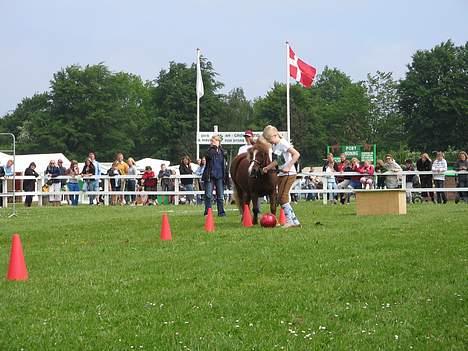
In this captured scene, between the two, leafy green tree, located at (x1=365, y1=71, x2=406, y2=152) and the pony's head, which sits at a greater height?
leafy green tree, located at (x1=365, y1=71, x2=406, y2=152)

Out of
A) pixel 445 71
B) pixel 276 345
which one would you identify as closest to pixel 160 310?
pixel 276 345

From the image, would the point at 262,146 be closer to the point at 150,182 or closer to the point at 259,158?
the point at 259,158

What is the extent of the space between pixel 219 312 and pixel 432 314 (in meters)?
1.75

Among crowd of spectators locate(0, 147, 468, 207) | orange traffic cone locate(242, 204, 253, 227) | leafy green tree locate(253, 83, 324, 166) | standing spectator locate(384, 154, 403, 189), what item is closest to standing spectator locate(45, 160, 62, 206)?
crowd of spectators locate(0, 147, 468, 207)

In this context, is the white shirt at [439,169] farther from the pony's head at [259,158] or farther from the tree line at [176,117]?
the tree line at [176,117]

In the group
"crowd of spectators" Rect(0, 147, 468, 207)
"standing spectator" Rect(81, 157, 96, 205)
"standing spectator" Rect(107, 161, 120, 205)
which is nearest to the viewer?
"crowd of spectators" Rect(0, 147, 468, 207)

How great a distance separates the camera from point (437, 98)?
245 ft

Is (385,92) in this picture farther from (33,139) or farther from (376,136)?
(33,139)

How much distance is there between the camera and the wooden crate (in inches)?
722

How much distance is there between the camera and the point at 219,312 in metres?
6.61

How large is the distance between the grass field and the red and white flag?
920 inches

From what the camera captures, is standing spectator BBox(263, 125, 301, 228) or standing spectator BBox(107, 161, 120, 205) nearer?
standing spectator BBox(263, 125, 301, 228)

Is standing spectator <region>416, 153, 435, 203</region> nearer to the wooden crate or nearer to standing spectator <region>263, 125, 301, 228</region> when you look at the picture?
the wooden crate

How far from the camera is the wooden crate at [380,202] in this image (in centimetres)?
1834
